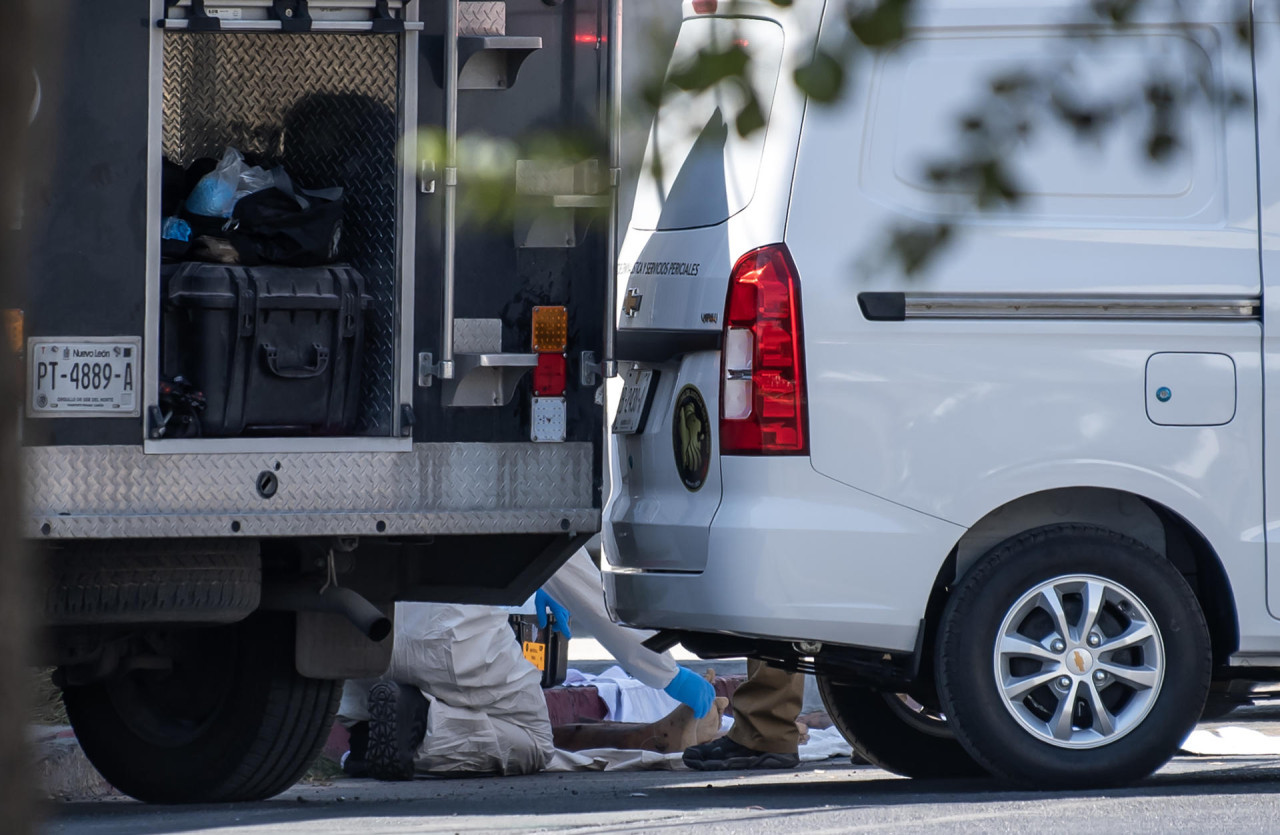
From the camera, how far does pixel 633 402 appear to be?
5.78m

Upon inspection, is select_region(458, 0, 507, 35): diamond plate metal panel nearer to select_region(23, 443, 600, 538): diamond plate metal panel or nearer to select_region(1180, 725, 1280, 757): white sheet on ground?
select_region(23, 443, 600, 538): diamond plate metal panel

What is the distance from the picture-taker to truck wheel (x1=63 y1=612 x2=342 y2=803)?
5.74 meters

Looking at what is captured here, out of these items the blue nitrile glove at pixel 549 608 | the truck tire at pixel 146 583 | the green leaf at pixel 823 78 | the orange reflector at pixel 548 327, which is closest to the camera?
the green leaf at pixel 823 78

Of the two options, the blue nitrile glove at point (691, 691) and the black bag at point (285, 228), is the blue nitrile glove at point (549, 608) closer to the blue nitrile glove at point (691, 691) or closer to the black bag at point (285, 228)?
the blue nitrile glove at point (691, 691)

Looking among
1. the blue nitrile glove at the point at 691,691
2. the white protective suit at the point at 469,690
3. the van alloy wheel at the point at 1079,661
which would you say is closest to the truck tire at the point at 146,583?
the van alloy wheel at the point at 1079,661

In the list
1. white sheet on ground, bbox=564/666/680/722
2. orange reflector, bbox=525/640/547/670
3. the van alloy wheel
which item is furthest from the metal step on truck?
white sheet on ground, bbox=564/666/680/722

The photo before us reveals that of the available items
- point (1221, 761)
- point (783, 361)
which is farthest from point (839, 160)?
point (1221, 761)

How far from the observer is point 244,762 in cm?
573

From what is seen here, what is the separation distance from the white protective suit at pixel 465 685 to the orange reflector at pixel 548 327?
7.45ft

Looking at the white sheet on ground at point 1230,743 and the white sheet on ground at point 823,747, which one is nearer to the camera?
the white sheet on ground at point 823,747

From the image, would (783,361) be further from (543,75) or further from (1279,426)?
(1279,426)

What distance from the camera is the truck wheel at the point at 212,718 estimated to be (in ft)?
18.8

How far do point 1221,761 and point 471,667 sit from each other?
293 cm

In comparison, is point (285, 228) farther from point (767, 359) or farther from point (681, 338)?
point (767, 359)
